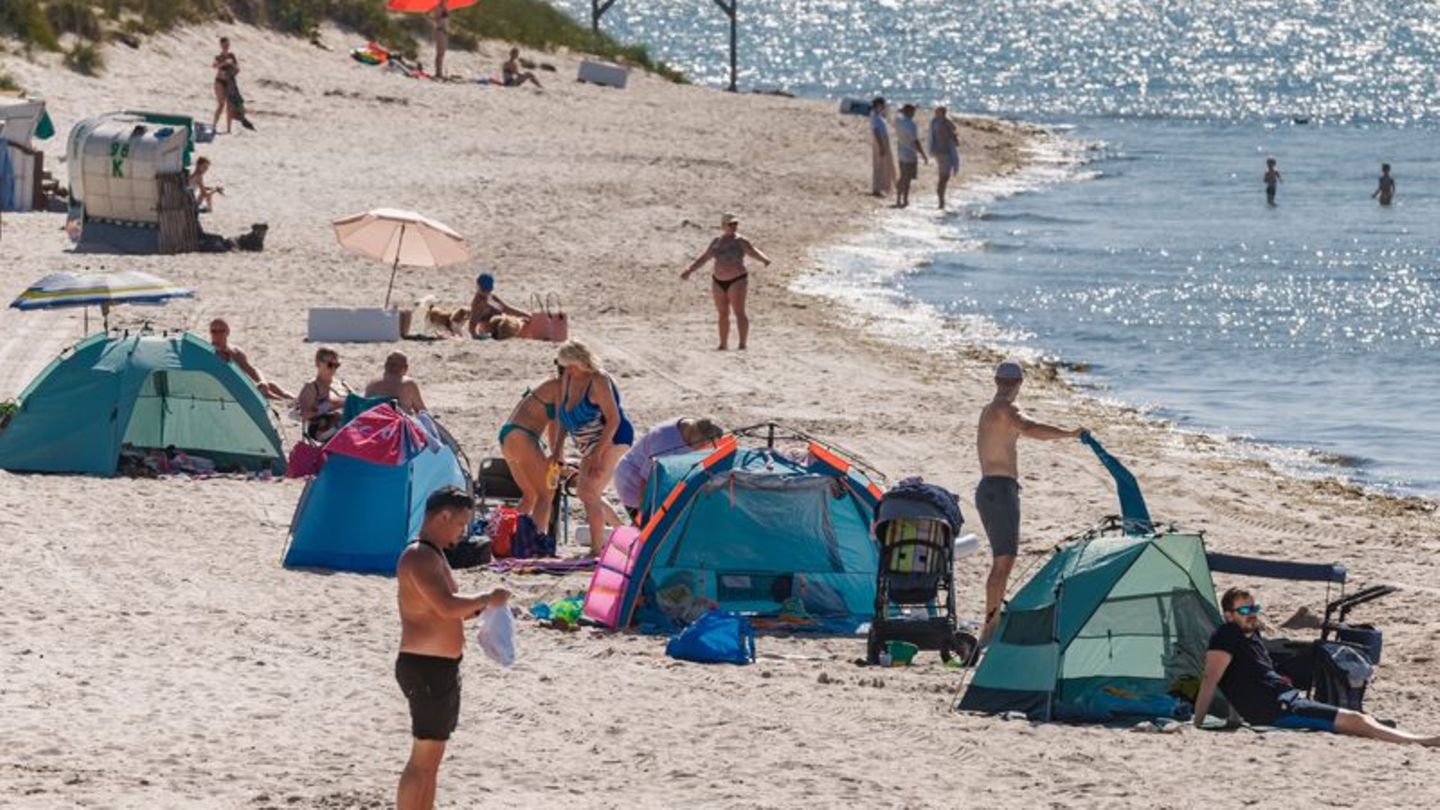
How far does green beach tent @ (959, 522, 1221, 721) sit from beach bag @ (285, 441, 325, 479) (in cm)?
496

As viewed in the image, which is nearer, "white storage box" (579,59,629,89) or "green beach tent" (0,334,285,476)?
"green beach tent" (0,334,285,476)

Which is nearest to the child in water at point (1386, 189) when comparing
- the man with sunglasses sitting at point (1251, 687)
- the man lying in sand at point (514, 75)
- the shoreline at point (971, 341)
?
the shoreline at point (971, 341)

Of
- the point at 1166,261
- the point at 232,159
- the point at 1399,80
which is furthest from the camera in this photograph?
the point at 1399,80

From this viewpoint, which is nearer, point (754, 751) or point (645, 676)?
point (754, 751)

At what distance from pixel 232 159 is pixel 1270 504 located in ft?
54.5

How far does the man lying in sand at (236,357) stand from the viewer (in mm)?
16047

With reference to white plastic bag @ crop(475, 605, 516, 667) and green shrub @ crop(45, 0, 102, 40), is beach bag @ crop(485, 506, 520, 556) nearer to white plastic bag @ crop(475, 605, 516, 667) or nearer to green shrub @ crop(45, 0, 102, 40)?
white plastic bag @ crop(475, 605, 516, 667)

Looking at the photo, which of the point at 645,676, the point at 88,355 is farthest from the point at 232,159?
the point at 645,676

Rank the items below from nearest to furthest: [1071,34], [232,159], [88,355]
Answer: [88,355], [232,159], [1071,34]

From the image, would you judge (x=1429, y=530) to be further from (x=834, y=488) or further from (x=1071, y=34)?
(x=1071, y=34)

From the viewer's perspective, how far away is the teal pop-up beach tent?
431 inches

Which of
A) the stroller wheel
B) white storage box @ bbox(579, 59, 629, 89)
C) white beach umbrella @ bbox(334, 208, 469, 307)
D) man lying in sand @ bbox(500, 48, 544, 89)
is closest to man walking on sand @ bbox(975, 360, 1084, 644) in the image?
the stroller wheel

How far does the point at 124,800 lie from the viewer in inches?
353

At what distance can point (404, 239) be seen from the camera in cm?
2041
